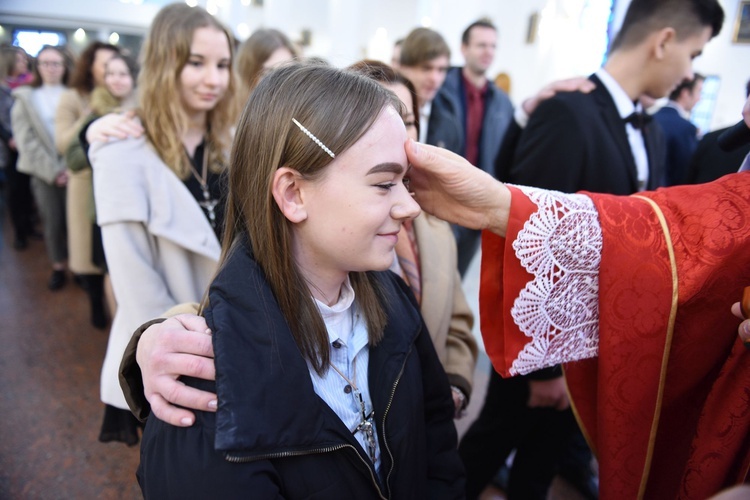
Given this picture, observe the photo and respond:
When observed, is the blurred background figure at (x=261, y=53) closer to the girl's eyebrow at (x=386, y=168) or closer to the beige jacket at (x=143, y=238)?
the beige jacket at (x=143, y=238)

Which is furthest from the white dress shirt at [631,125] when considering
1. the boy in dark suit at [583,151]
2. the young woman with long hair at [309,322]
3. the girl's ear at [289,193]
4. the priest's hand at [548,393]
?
the girl's ear at [289,193]

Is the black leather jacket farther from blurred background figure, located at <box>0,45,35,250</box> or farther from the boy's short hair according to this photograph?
blurred background figure, located at <box>0,45,35,250</box>

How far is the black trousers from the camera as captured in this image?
1.97 meters

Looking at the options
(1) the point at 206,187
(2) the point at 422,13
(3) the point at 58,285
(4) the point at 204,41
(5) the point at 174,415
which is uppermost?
(2) the point at 422,13

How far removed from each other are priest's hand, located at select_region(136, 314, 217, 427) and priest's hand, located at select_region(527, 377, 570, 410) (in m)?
1.32

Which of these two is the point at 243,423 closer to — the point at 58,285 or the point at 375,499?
the point at 375,499

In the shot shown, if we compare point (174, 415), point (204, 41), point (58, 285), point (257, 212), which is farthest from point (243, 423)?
point (58, 285)

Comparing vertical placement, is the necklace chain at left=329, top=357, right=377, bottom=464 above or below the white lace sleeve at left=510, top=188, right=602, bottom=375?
below

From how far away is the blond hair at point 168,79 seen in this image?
1894 mm

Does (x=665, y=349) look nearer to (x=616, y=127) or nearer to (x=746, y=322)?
(x=746, y=322)

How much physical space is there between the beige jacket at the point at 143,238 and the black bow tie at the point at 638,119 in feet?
5.89

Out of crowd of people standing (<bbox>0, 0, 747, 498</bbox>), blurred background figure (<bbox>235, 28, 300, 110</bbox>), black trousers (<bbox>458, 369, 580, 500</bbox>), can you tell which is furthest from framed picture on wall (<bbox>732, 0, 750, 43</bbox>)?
black trousers (<bbox>458, 369, 580, 500</bbox>)

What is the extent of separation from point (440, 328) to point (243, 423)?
888 mm

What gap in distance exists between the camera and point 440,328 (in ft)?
5.30
